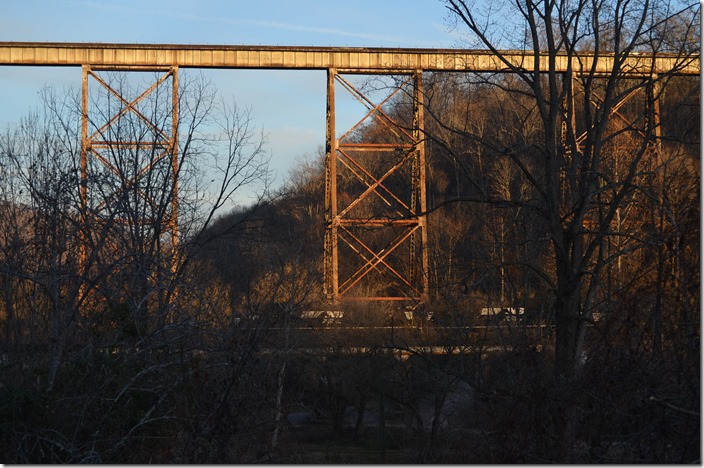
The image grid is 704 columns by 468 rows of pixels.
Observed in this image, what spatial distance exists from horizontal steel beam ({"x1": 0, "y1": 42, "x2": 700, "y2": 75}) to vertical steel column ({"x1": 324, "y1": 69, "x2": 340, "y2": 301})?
1.69ft

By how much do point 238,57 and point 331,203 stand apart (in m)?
3.56

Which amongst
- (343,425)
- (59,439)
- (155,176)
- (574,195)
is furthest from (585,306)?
(343,425)

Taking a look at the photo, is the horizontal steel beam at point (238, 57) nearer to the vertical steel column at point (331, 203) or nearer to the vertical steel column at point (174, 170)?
the vertical steel column at point (331, 203)

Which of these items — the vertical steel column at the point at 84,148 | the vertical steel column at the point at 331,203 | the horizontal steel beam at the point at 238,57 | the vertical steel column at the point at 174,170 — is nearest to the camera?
the vertical steel column at the point at 84,148

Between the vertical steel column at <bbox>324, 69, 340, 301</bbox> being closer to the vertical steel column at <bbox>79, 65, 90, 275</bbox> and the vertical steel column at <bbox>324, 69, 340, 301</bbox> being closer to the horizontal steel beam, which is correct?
the horizontal steel beam

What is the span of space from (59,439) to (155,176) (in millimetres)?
6804

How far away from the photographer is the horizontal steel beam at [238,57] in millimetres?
16734

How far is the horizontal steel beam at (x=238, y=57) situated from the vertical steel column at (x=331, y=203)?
1.69ft

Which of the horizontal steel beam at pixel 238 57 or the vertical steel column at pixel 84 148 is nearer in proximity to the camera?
the vertical steel column at pixel 84 148

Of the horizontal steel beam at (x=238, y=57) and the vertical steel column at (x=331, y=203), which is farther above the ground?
the horizontal steel beam at (x=238, y=57)

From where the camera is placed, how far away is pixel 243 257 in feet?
57.6

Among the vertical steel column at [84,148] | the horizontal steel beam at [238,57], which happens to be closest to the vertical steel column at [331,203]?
the horizontal steel beam at [238,57]

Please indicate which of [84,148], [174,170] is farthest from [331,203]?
[84,148]

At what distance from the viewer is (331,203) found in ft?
57.4
